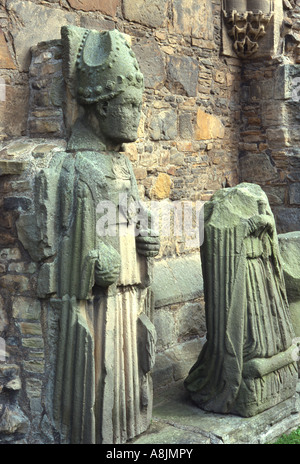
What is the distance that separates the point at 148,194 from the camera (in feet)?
19.4

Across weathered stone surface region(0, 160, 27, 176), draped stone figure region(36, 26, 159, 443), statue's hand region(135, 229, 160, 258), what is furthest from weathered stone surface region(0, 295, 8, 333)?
statue's hand region(135, 229, 160, 258)

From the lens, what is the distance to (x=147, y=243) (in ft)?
13.6

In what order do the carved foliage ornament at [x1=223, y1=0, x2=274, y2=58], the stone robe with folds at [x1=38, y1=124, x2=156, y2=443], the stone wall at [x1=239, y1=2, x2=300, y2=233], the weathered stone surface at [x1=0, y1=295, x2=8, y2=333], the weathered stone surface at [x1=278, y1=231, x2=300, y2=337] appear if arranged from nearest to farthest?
the stone robe with folds at [x1=38, y1=124, x2=156, y2=443] < the weathered stone surface at [x1=0, y1=295, x2=8, y2=333] < the weathered stone surface at [x1=278, y1=231, x2=300, y2=337] < the carved foliage ornament at [x1=223, y1=0, x2=274, y2=58] < the stone wall at [x1=239, y1=2, x2=300, y2=233]

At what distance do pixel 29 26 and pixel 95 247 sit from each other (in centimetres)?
174

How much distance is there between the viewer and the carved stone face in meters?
3.87

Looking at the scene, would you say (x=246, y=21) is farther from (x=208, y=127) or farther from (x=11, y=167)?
(x=11, y=167)

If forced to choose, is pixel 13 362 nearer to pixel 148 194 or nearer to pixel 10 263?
pixel 10 263

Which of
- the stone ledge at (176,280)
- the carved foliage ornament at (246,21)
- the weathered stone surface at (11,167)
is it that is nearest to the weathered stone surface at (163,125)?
the stone ledge at (176,280)

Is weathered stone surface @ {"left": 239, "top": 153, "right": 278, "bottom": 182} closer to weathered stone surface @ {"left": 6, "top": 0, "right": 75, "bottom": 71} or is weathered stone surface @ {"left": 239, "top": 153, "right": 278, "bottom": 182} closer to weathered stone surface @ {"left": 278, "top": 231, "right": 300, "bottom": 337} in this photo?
weathered stone surface @ {"left": 278, "top": 231, "right": 300, "bottom": 337}

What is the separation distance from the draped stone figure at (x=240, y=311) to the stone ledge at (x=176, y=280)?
112 centimetres

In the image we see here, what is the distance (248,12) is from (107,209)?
4023 mm

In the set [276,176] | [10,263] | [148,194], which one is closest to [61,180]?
[10,263]

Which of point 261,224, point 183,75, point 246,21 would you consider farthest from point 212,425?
point 246,21

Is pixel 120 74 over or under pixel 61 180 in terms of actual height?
over
